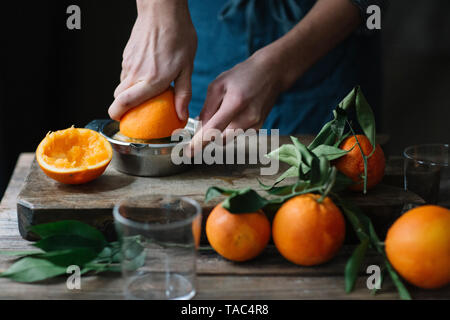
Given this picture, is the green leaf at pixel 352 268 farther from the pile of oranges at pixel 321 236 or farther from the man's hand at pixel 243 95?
the man's hand at pixel 243 95

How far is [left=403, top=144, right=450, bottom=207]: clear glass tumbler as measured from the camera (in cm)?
114

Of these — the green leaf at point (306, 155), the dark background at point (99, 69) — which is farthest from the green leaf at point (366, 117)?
the dark background at point (99, 69)

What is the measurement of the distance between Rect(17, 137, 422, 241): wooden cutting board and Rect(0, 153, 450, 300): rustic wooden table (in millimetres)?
119

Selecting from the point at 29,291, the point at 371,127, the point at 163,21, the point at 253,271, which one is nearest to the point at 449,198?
the point at 371,127

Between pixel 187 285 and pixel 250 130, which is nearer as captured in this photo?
pixel 187 285

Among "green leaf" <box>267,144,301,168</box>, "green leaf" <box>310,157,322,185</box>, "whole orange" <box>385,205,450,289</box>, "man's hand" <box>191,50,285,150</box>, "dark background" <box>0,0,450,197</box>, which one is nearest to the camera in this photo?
"whole orange" <box>385,205,450,289</box>

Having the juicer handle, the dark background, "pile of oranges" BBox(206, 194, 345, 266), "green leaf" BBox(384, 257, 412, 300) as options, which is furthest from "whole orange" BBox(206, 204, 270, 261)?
the dark background

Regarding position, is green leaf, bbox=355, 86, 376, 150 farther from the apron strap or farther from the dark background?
the dark background

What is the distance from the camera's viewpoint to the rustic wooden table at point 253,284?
34.4 inches

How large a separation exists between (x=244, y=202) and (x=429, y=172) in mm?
469

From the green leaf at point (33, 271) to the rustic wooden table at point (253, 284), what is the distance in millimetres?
12

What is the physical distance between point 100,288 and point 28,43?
180cm

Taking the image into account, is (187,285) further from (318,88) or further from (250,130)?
(318,88)

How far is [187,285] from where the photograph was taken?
2.90ft
